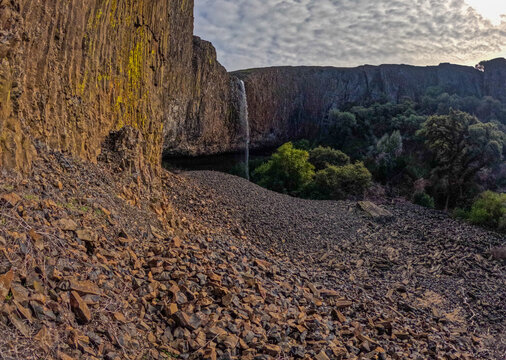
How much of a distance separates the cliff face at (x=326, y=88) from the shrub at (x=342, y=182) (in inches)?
438

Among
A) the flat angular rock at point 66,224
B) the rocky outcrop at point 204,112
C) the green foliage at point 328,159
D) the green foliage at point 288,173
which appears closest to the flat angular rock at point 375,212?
the green foliage at point 288,173

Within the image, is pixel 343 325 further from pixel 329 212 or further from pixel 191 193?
pixel 329 212

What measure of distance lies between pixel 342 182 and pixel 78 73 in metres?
14.9

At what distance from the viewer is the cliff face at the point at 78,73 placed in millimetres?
4078

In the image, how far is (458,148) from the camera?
1917 centimetres

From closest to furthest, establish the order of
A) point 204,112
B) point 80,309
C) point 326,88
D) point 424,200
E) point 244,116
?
point 80,309
point 424,200
point 204,112
point 244,116
point 326,88

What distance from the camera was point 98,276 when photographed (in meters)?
3.16

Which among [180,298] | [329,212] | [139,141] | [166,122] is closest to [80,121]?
[139,141]

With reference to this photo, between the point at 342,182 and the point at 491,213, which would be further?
the point at 342,182

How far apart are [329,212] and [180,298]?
1022 centimetres

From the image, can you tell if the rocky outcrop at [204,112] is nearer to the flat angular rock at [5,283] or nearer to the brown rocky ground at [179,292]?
the brown rocky ground at [179,292]

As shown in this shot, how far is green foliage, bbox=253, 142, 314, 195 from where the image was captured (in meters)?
19.1

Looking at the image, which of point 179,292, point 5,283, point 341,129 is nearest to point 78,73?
point 179,292

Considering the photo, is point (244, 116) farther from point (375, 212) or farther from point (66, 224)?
point (66, 224)
